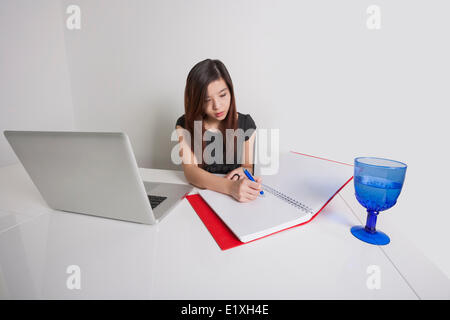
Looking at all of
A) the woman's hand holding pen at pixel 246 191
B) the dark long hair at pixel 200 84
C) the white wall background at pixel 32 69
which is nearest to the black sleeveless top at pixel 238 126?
the dark long hair at pixel 200 84

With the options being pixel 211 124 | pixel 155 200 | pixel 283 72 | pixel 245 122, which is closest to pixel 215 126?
pixel 211 124

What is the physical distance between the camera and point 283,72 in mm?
1062

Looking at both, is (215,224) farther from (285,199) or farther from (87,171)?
(87,171)

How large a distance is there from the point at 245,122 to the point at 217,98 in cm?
26

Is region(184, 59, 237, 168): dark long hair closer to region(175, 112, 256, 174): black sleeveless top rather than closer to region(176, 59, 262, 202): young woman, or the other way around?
region(176, 59, 262, 202): young woman

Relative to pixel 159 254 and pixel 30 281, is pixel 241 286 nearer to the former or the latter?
pixel 159 254

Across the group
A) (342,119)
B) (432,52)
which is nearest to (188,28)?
(342,119)

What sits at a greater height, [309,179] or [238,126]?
[238,126]

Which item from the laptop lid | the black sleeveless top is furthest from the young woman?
the laptop lid

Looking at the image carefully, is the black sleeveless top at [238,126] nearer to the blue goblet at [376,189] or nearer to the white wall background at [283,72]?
the white wall background at [283,72]

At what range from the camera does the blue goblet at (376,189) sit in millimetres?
415

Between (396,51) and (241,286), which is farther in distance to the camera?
(396,51)
